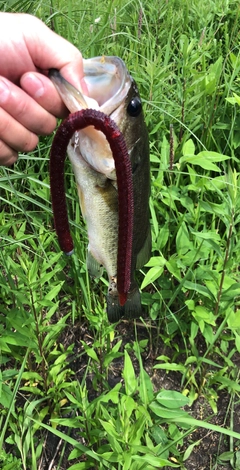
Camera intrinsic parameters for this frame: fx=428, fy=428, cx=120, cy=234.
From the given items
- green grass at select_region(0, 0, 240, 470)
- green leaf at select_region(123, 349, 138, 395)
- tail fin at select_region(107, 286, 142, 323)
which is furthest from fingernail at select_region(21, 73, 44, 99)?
green leaf at select_region(123, 349, 138, 395)

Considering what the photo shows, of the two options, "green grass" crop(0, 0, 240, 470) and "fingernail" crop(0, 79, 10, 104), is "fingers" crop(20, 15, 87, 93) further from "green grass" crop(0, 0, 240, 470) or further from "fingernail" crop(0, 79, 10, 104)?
"green grass" crop(0, 0, 240, 470)

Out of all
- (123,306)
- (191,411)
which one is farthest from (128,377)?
(191,411)

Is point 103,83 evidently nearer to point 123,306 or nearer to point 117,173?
point 117,173

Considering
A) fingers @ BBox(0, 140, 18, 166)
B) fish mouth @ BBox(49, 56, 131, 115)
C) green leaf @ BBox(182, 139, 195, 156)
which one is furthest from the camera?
green leaf @ BBox(182, 139, 195, 156)

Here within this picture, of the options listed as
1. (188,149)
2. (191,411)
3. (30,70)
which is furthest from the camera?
(188,149)

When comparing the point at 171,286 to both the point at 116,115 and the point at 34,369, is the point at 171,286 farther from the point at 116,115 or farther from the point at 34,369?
the point at 116,115

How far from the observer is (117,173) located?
1098mm

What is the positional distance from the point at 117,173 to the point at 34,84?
0.41m

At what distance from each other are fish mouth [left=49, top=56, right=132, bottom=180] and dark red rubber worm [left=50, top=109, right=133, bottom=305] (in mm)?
174

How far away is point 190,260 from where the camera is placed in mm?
1970

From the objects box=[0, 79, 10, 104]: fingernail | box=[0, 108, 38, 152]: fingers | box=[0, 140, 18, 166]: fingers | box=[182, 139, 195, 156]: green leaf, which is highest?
box=[0, 79, 10, 104]: fingernail

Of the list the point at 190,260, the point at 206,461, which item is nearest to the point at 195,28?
the point at 190,260

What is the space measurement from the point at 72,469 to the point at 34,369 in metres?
0.53

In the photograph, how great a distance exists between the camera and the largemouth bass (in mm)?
1237
